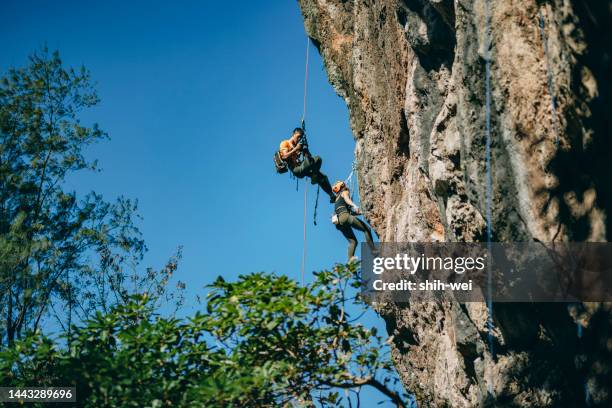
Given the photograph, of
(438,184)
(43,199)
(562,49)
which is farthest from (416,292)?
(43,199)

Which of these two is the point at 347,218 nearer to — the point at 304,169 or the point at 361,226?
the point at 361,226

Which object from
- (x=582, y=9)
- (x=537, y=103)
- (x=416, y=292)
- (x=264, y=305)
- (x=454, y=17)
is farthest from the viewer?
(x=416, y=292)

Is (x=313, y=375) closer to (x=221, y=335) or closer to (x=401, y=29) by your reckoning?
(x=221, y=335)

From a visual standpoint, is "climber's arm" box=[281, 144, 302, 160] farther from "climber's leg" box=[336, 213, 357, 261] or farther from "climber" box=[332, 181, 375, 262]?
"climber's leg" box=[336, 213, 357, 261]

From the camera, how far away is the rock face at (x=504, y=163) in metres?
10.9

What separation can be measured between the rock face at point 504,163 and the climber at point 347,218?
0.71m

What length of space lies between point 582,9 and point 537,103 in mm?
1437

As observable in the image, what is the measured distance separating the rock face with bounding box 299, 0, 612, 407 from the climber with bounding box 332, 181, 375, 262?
0.71 metres

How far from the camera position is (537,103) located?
11.1 m

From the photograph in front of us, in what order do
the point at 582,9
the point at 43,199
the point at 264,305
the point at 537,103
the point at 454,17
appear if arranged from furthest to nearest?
the point at 43,199 < the point at 454,17 < the point at 264,305 < the point at 537,103 < the point at 582,9

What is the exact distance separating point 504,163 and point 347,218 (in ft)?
18.8

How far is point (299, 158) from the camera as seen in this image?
17422 millimetres

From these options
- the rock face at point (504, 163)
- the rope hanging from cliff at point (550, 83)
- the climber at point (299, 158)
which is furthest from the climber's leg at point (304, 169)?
the rope hanging from cliff at point (550, 83)

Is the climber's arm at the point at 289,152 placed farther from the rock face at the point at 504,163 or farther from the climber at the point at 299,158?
the rock face at the point at 504,163
